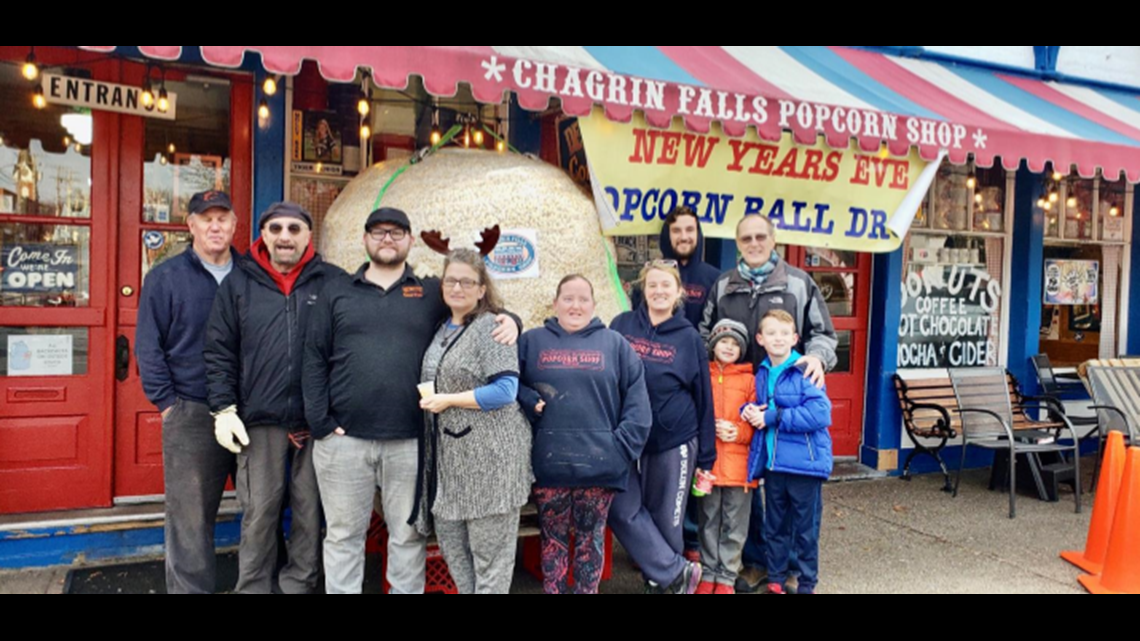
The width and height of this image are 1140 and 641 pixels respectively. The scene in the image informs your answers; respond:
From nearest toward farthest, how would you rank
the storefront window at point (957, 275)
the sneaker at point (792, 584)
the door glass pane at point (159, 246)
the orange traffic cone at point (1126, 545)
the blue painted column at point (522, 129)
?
the sneaker at point (792, 584)
the orange traffic cone at point (1126, 545)
the door glass pane at point (159, 246)
the blue painted column at point (522, 129)
the storefront window at point (957, 275)

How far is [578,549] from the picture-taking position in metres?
3.91

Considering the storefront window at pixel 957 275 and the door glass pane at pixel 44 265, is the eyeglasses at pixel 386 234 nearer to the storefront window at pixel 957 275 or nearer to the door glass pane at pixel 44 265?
the door glass pane at pixel 44 265

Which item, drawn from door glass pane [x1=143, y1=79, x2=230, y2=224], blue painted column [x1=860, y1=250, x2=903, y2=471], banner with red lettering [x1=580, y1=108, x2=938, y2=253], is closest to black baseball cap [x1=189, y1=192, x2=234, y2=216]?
door glass pane [x1=143, y1=79, x2=230, y2=224]

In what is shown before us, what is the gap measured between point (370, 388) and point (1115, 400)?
6176mm

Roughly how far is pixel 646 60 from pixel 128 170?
3.00 meters

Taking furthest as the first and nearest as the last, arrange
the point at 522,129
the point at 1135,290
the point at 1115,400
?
the point at 1135,290 < the point at 1115,400 < the point at 522,129

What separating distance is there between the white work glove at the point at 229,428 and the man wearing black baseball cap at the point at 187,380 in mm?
185

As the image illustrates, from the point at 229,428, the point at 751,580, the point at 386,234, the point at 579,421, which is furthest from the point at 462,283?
the point at 751,580

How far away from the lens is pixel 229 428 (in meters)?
3.69

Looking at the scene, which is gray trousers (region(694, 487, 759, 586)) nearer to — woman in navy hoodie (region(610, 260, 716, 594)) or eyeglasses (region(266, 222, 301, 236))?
woman in navy hoodie (region(610, 260, 716, 594))

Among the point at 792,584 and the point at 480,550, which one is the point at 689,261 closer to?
the point at 792,584

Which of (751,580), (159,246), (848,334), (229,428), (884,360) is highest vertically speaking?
(159,246)

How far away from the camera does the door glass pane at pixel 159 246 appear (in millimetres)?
4926

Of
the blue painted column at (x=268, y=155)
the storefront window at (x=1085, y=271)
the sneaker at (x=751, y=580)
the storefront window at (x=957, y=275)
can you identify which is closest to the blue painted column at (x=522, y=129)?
the blue painted column at (x=268, y=155)
